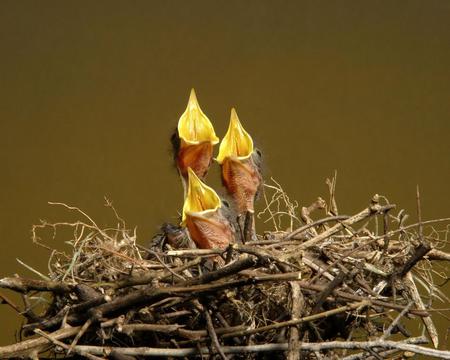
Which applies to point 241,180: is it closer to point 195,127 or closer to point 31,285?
point 195,127

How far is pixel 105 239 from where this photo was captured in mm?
1158

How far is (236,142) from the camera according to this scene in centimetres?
124

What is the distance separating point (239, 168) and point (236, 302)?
0.26 m

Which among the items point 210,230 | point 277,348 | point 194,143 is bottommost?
point 277,348

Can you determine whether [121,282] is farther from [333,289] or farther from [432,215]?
[432,215]

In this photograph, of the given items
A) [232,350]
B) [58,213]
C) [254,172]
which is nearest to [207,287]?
[232,350]

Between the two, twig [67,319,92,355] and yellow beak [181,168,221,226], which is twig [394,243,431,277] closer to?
yellow beak [181,168,221,226]

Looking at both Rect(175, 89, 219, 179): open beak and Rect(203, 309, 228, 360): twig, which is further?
Rect(175, 89, 219, 179): open beak

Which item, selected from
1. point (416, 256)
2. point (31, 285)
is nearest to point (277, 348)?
point (416, 256)

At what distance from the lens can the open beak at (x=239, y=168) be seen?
3.95 ft

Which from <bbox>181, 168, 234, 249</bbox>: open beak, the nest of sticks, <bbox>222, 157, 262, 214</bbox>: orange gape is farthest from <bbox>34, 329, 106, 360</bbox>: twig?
<bbox>222, 157, 262, 214</bbox>: orange gape

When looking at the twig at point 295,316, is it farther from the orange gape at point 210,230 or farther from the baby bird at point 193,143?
the baby bird at point 193,143

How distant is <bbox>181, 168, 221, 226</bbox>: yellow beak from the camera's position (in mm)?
1140

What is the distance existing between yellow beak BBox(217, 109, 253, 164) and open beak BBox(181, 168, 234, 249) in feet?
0.32
